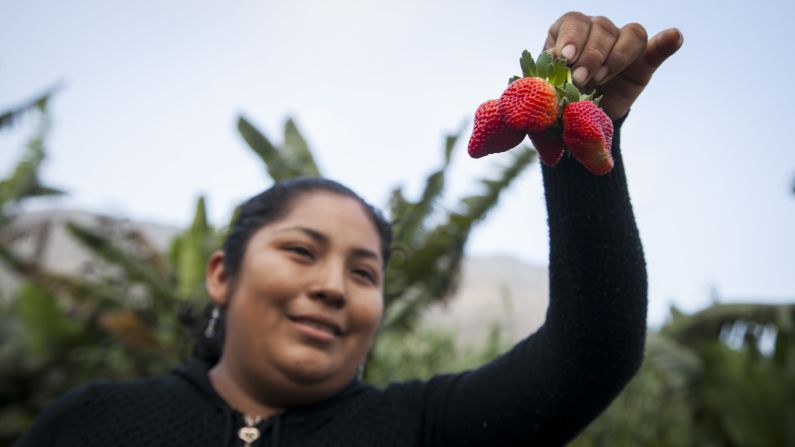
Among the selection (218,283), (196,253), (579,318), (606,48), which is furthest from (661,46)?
(196,253)

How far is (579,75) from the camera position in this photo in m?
0.78

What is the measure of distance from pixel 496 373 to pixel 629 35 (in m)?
0.66

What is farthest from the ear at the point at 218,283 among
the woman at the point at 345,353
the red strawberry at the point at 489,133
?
the red strawberry at the point at 489,133

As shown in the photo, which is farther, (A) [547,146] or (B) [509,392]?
(B) [509,392]

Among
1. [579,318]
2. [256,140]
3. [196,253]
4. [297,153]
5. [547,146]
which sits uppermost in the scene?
[547,146]

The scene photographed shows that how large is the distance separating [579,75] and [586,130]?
0.13m

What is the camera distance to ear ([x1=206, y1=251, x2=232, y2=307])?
5.15 ft

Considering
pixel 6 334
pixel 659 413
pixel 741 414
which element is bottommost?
pixel 659 413

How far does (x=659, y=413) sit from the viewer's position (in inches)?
274

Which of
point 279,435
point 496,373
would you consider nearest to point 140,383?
point 279,435

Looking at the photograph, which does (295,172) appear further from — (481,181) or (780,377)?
(780,377)

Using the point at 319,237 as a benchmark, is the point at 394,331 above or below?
below

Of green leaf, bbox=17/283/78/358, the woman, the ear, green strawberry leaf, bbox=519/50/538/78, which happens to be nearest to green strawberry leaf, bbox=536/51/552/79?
green strawberry leaf, bbox=519/50/538/78

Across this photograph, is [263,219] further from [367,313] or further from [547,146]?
[547,146]
